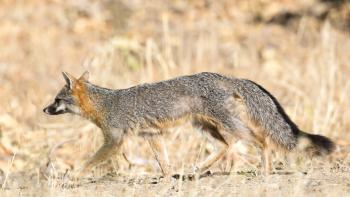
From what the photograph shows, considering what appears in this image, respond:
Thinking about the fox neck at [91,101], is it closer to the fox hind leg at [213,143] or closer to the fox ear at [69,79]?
the fox ear at [69,79]

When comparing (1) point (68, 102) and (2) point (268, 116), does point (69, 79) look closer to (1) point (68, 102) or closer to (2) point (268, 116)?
(1) point (68, 102)

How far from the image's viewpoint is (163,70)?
1159 cm

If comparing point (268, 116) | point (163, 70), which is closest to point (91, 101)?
point (268, 116)

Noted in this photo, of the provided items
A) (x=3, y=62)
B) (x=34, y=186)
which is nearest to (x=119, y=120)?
(x=34, y=186)

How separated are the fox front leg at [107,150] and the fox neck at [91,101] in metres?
0.30

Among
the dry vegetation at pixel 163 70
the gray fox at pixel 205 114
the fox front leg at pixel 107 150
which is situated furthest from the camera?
the fox front leg at pixel 107 150

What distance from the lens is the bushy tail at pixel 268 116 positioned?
7.12m

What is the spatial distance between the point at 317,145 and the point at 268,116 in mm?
570

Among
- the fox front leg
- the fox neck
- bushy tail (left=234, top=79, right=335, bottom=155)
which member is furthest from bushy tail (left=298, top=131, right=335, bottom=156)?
the fox neck

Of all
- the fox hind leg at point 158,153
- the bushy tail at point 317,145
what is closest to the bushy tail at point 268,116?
the bushy tail at point 317,145

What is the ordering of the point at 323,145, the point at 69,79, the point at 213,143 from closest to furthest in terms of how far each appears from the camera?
the point at 323,145 < the point at 213,143 < the point at 69,79

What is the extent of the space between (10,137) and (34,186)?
348 centimetres

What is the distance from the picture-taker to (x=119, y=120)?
752 cm

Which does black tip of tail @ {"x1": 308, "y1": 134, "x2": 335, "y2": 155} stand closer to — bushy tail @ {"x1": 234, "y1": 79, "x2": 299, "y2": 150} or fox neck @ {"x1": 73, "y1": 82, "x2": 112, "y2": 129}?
bushy tail @ {"x1": 234, "y1": 79, "x2": 299, "y2": 150}
